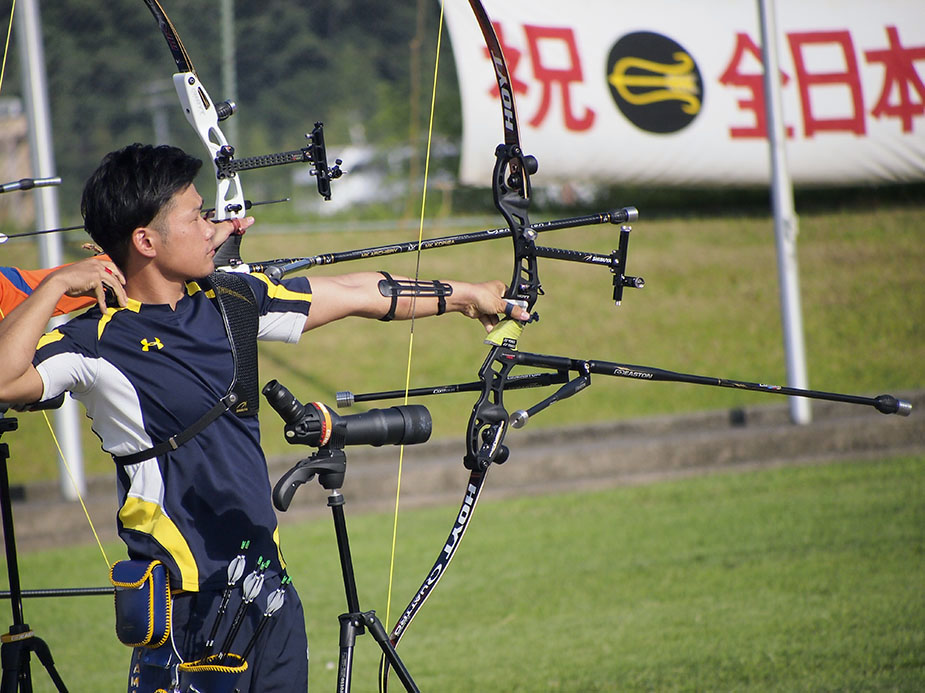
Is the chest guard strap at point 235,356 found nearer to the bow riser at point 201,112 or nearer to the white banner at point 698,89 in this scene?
the bow riser at point 201,112

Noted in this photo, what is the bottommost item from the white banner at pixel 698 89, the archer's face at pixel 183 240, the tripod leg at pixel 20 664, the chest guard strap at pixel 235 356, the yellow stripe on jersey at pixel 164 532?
the tripod leg at pixel 20 664

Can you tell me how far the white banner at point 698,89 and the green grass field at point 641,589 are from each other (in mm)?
4707

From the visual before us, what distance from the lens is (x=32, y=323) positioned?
219 centimetres

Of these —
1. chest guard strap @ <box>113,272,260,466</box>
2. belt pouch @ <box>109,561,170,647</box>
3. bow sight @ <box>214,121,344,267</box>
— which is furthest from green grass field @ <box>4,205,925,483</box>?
belt pouch @ <box>109,561,170,647</box>

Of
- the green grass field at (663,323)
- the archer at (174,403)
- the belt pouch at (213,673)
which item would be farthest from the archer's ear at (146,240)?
the green grass field at (663,323)

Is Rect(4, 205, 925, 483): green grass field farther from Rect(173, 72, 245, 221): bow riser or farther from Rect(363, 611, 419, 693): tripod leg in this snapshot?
Rect(363, 611, 419, 693): tripod leg

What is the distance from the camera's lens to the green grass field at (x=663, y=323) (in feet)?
30.3

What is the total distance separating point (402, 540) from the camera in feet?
21.8

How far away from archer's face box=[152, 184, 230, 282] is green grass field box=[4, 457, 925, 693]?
8.27 ft

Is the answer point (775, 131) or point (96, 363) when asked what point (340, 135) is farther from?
point (96, 363)

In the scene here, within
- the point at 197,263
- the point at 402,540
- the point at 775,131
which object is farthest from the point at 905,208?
the point at 197,263

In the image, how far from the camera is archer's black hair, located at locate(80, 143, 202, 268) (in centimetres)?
236

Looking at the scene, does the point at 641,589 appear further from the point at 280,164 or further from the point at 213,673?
the point at 213,673

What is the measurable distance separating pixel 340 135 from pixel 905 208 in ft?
25.5
